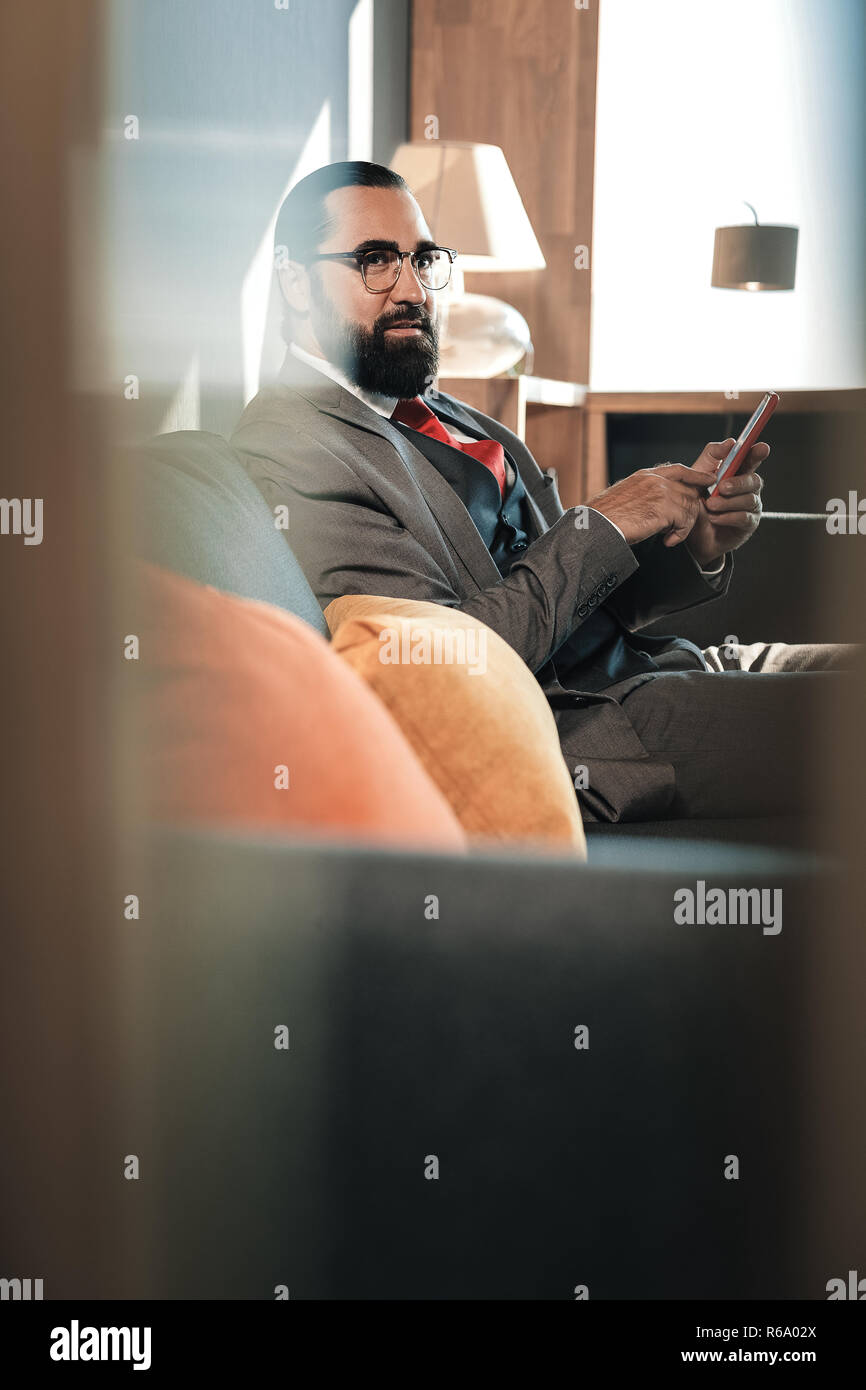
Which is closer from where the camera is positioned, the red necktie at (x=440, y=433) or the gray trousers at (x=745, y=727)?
the gray trousers at (x=745, y=727)

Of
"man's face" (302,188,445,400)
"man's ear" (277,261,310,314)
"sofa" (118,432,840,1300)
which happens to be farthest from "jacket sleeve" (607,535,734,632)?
"sofa" (118,432,840,1300)

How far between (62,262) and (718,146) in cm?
186

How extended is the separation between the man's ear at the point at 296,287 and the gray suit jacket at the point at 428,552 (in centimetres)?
8

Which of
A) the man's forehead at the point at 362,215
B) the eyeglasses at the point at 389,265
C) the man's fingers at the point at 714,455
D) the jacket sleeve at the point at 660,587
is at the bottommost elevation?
the jacket sleeve at the point at 660,587

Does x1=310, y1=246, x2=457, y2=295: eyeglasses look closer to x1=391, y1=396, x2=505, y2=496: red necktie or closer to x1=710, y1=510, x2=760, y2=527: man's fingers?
x1=391, y1=396, x2=505, y2=496: red necktie

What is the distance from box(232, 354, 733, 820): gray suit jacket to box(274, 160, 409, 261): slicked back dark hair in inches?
5.2

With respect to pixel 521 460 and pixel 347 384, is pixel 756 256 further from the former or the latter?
pixel 347 384

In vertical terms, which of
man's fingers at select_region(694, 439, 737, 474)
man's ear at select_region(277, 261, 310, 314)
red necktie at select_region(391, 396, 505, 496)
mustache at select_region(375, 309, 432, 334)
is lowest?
man's fingers at select_region(694, 439, 737, 474)

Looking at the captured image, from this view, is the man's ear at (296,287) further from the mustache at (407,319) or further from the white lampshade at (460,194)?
the white lampshade at (460,194)

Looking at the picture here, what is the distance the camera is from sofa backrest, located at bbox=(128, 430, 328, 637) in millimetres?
593

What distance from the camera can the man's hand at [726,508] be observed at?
1.00m

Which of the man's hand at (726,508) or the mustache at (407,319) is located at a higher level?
the mustache at (407,319)

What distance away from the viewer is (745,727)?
2.94 ft

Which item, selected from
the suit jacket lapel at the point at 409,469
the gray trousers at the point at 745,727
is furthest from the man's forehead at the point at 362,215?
the gray trousers at the point at 745,727
